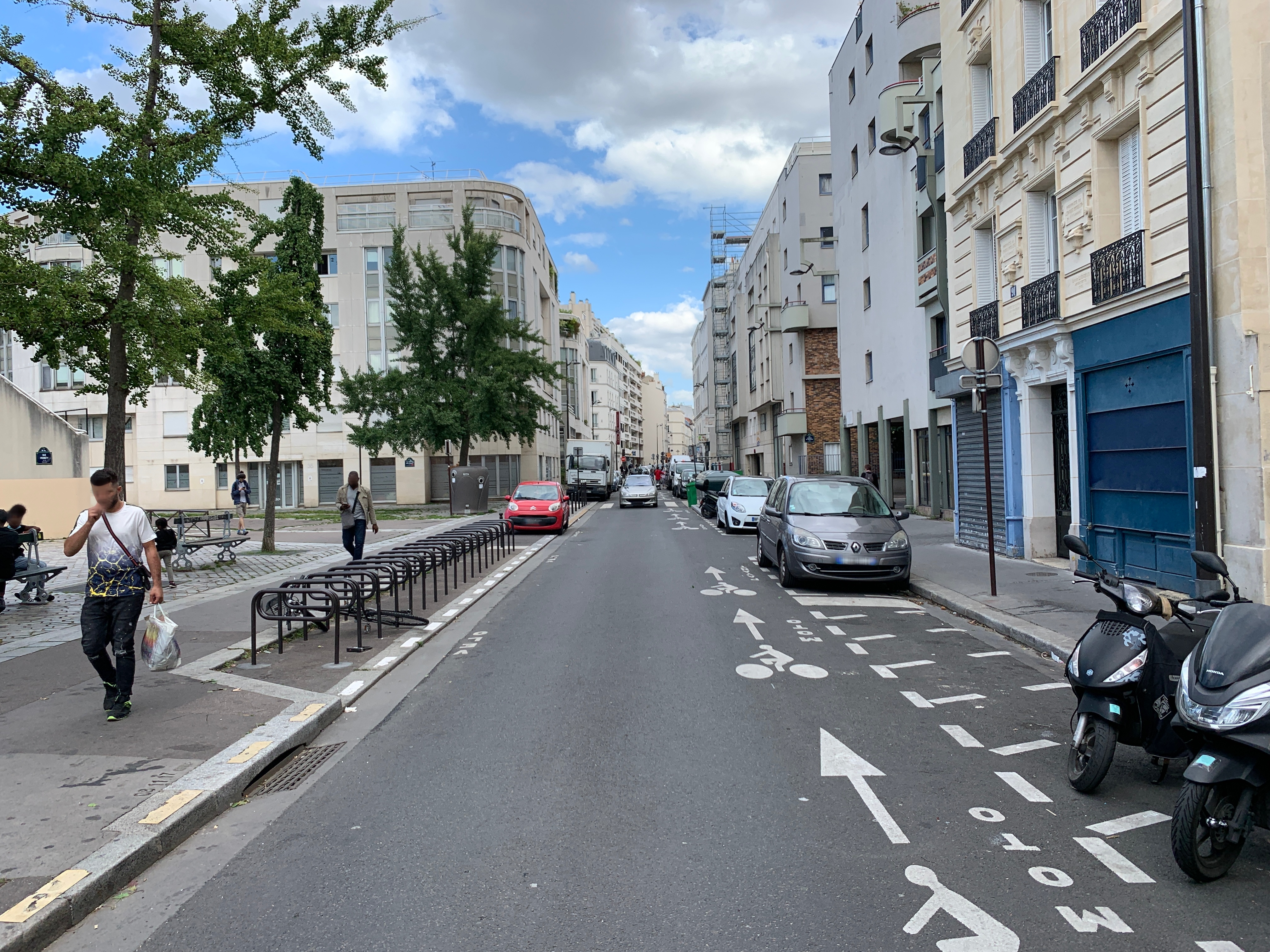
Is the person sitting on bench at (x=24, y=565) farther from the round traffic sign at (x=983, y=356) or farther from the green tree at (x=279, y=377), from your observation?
the round traffic sign at (x=983, y=356)

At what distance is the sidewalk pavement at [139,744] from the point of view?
12.5ft

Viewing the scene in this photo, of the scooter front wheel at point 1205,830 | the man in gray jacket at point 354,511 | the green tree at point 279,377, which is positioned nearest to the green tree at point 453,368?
the green tree at point 279,377

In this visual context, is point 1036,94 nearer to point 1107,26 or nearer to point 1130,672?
point 1107,26

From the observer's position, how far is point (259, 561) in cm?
1734

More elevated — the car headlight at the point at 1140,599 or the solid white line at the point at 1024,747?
the car headlight at the point at 1140,599

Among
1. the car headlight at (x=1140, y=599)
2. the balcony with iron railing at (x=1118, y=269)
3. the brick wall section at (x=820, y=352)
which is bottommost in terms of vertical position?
the car headlight at (x=1140, y=599)

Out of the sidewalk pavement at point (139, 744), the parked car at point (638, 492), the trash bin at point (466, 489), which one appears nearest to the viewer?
the sidewalk pavement at point (139, 744)

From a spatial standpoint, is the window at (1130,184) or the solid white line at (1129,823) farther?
the window at (1130,184)

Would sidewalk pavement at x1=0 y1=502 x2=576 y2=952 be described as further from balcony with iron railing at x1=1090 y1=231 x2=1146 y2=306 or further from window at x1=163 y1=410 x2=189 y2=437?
window at x1=163 y1=410 x2=189 y2=437

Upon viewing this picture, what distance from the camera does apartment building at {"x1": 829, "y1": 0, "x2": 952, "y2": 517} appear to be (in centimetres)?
2362

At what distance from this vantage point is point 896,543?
39.8 ft

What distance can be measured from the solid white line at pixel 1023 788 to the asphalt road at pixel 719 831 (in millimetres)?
21

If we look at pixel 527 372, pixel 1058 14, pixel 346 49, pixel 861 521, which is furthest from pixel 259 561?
pixel 527 372

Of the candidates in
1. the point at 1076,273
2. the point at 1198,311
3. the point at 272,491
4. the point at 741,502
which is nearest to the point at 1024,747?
the point at 1198,311
